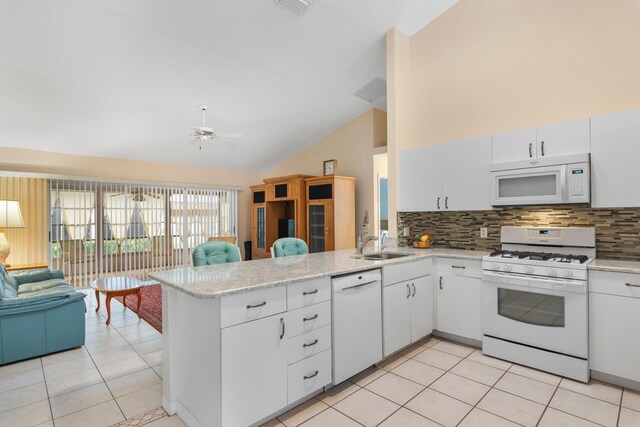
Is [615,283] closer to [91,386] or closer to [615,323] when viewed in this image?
[615,323]

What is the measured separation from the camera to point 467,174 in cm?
346

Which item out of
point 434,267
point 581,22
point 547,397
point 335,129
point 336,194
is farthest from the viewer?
point 335,129

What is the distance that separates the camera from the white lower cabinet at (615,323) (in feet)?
7.57

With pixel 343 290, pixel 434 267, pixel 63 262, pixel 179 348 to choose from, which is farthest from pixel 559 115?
pixel 63 262

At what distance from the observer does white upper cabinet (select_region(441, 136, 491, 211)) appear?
3.34 m

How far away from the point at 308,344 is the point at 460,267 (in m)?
1.80

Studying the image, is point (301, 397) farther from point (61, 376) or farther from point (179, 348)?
point (61, 376)

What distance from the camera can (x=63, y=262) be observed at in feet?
18.6

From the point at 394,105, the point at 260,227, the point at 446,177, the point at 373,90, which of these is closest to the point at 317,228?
the point at 260,227

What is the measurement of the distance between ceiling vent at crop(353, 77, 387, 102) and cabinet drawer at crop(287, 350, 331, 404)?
405 cm

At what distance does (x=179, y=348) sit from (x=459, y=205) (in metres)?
2.92

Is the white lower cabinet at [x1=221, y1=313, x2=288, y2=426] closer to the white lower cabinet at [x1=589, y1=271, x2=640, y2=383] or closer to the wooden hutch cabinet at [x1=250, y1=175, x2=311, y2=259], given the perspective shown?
the white lower cabinet at [x1=589, y1=271, x2=640, y2=383]

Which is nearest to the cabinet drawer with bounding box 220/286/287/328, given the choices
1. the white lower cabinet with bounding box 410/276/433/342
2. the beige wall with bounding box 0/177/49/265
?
the white lower cabinet with bounding box 410/276/433/342

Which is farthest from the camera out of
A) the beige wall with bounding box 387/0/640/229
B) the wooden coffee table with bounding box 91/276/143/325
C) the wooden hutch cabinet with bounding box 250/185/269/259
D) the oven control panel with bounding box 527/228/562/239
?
the wooden hutch cabinet with bounding box 250/185/269/259
